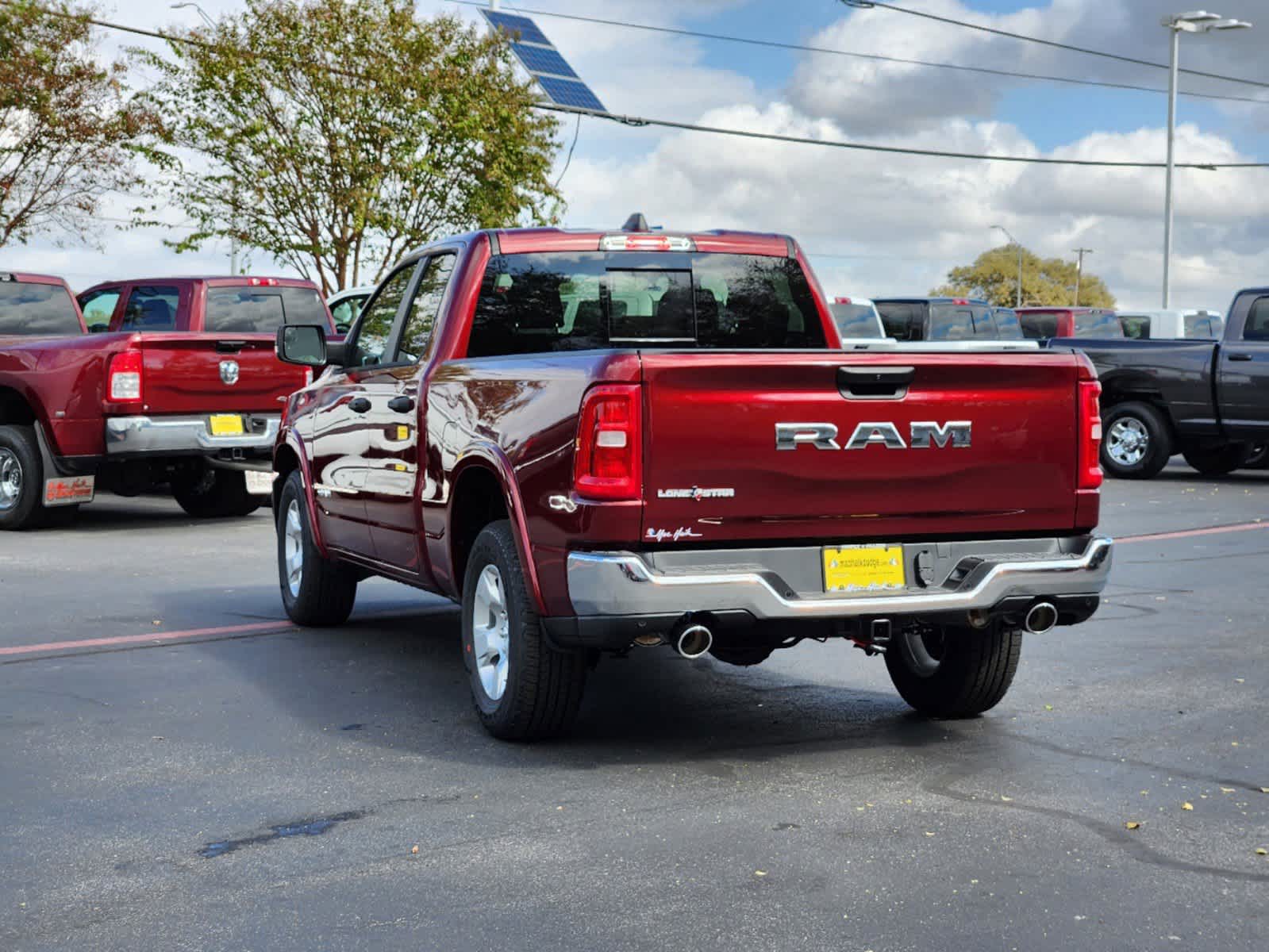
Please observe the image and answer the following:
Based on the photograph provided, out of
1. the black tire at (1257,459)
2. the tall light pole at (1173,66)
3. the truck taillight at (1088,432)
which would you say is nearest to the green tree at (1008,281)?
the tall light pole at (1173,66)

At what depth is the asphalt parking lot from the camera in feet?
14.5

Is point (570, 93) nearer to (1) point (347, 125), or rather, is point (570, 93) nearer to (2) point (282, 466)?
(1) point (347, 125)

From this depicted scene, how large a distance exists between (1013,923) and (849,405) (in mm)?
1984

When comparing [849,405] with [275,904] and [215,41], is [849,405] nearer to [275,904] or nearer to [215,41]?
[275,904]

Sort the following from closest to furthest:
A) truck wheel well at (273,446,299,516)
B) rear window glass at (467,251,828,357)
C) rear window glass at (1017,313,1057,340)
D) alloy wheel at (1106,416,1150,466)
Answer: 1. rear window glass at (467,251,828,357)
2. truck wheel well at (273,446,299,516)
3. alloy wheel at (1106,416,1150,466)
4. rear window glass at (1017,313,1057,340)

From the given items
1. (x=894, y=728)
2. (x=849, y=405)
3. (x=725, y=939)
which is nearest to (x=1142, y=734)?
(x=894, y=728)

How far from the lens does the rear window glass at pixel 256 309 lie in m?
15.3

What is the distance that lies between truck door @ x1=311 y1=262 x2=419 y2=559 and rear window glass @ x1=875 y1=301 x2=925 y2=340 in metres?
19.9

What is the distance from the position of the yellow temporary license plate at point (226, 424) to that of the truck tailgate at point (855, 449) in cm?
885

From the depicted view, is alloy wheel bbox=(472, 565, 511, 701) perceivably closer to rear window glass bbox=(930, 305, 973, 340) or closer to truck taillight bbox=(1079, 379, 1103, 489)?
truck taillight bbox=(1079, 379, 1103, 489)

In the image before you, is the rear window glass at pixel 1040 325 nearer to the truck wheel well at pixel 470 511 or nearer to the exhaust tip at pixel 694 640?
the truck wheel well at pixel 470 511

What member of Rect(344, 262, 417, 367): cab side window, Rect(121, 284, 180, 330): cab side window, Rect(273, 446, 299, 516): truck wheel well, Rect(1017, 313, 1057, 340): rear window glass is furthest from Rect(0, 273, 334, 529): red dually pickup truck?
Rect(1017, 313, 1057, 340): rear window glass

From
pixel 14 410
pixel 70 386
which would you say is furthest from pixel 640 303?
pixel 14 410

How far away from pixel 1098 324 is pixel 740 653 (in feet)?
92.2
